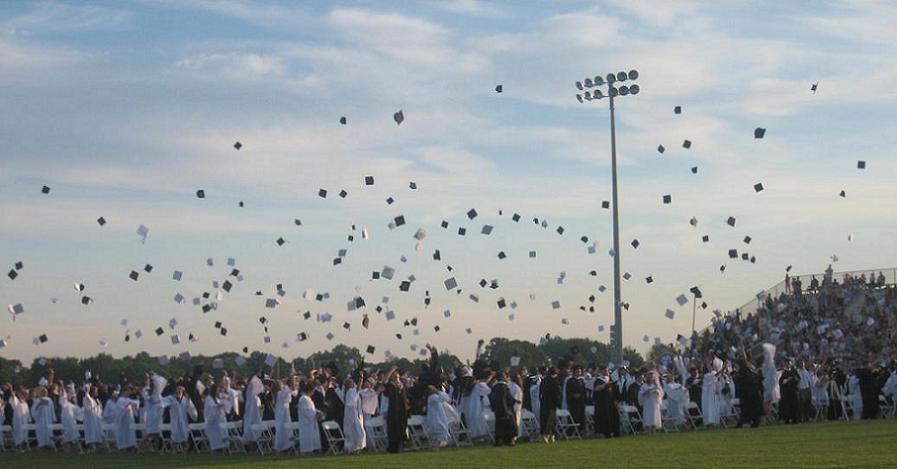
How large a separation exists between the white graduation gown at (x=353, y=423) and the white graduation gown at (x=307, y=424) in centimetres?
75

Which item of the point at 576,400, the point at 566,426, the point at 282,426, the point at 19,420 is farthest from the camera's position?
the point at 19,420

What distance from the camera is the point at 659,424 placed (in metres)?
32.6

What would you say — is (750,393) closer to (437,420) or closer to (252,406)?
(437,420)

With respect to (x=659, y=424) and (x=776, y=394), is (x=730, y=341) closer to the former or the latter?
(x=776, y=394)

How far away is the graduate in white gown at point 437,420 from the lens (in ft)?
92.7

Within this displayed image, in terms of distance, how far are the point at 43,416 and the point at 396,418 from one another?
37.7ft

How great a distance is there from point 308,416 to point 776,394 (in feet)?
48.1

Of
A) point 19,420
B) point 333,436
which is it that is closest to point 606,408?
point 333,436

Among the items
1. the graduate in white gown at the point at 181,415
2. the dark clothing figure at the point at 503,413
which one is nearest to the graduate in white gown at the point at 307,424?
the dark clothing figure at the point at 503,413

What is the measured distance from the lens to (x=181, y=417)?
103 ft

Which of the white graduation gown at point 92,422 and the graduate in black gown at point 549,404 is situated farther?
the white graduation gown at point 92,422

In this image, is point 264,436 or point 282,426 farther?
point 264,436

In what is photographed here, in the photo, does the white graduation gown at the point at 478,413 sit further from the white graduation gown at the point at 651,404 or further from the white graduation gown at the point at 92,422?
the white graduation gown at the point at 92,422

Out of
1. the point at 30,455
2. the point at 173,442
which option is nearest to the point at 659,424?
the point at 173,442
